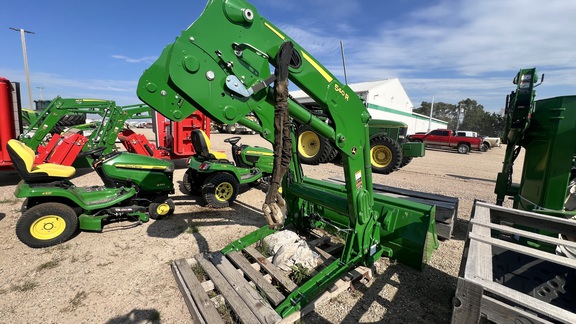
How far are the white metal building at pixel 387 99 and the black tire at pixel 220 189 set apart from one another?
1734cm

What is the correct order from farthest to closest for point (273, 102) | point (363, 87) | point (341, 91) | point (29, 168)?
point (363, 87) → point (29, 168) → point (341, 91) → point (273, 102)

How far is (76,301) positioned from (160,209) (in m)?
2.11

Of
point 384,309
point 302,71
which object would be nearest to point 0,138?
point 302,71

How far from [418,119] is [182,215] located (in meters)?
42.3

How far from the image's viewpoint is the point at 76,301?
8.45 ft

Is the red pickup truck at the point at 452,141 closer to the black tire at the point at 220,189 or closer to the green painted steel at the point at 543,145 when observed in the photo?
the green painted steel at the point at 543,145

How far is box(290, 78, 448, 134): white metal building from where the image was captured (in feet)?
85.3

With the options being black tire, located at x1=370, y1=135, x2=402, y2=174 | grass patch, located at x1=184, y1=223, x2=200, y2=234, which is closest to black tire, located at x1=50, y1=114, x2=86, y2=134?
grass patch, located at x1=184, y1=223, x2=200, y2=234

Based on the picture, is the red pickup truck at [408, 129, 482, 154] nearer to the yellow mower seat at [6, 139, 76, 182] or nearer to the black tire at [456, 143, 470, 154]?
the black tire at [456, 143, 470, 154]

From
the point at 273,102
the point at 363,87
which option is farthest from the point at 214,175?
the point at 363,87

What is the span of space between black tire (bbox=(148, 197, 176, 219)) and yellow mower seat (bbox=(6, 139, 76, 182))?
1.29 m

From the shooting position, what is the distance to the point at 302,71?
2.01 m

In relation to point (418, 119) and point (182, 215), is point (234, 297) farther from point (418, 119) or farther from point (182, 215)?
point (418, 119)

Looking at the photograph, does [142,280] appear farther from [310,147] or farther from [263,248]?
[310,147]
